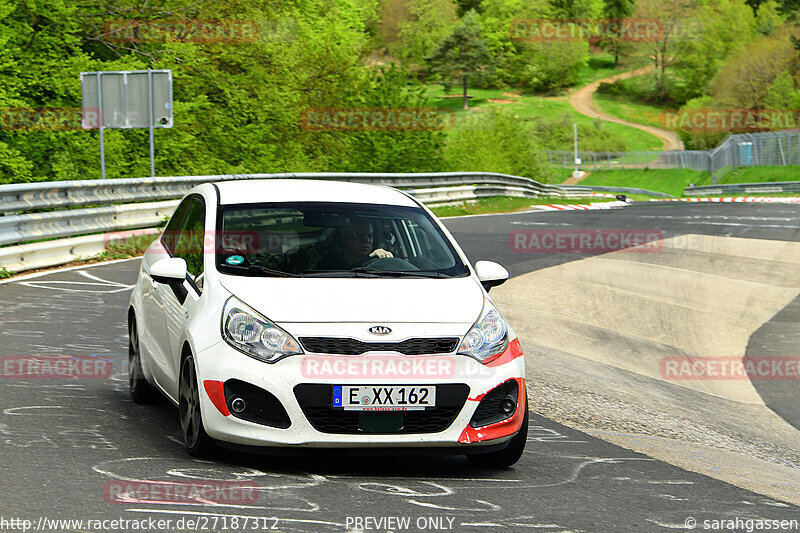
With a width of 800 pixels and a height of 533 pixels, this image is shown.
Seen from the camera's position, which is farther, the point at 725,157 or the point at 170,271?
the point at 725,157

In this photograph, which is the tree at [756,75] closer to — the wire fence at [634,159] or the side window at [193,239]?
the wire fence at [634,159]

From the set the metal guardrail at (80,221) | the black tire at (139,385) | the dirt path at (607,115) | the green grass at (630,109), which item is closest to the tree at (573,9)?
the dirt path at (607,115)

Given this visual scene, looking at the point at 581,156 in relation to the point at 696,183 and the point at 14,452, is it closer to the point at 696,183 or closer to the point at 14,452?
the point at 696,183

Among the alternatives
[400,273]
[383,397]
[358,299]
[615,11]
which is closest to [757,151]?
[400,273]

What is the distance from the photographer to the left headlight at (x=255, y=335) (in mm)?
5441

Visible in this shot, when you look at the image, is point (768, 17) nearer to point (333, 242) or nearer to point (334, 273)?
point (333, 242)

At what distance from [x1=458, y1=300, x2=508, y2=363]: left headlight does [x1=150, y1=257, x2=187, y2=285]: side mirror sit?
1.68 m

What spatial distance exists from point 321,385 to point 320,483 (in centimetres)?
48

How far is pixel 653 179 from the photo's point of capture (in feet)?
320

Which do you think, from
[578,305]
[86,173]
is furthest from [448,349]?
[86,173]

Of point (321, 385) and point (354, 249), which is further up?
point (354, 249)

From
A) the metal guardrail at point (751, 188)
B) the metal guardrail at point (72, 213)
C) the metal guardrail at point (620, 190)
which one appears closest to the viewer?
the metal guardrail at point (72, 213)

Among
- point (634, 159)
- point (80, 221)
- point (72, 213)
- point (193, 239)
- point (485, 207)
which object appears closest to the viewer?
point (193, 239)

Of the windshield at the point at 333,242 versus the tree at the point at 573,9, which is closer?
the windshield at the point at 333,242
